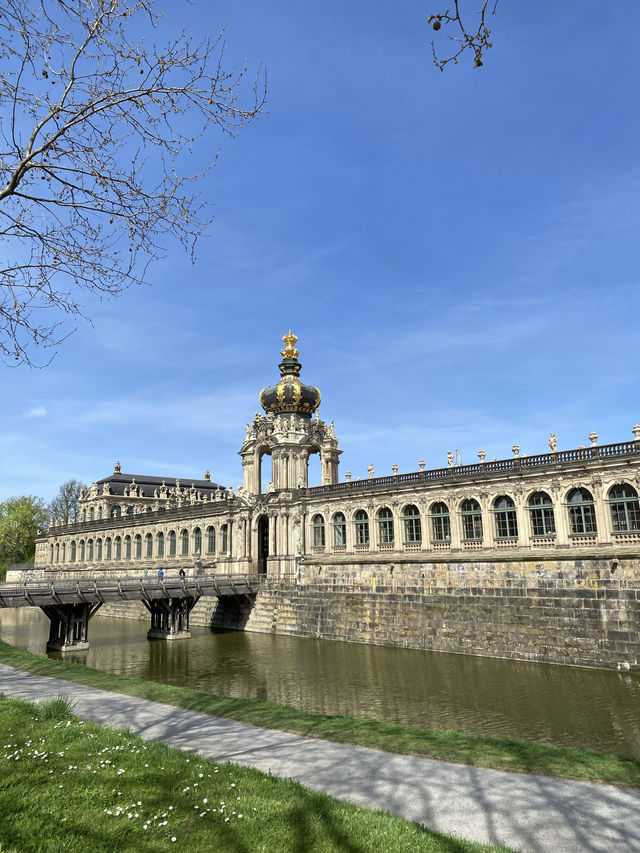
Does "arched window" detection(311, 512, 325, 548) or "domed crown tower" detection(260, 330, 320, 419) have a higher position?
"domed crown tower" detection(260, 330, 320, 419)

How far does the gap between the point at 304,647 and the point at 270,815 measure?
97.7ft

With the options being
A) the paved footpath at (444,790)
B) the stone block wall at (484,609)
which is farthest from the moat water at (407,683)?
the paved footpath at (444,790)

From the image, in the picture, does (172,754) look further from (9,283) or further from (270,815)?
(9,283)

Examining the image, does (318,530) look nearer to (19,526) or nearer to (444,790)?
(444,790)

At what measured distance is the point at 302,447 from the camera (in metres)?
51.0

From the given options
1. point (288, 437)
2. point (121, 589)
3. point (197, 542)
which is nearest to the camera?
point (121, 589)

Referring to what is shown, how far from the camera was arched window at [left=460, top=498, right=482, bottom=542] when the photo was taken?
37094 mm

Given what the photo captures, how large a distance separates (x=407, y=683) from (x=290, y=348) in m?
36.4

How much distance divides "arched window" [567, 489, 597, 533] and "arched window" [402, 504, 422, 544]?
10.3 m

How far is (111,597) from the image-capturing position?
37.8 m

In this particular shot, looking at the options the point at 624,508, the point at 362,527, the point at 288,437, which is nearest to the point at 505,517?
the point at 624,508

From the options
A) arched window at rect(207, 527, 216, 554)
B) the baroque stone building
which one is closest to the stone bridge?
the baroque stone building

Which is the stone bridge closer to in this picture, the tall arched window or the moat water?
the moat water

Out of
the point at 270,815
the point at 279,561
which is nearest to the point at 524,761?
the point at 270,815
